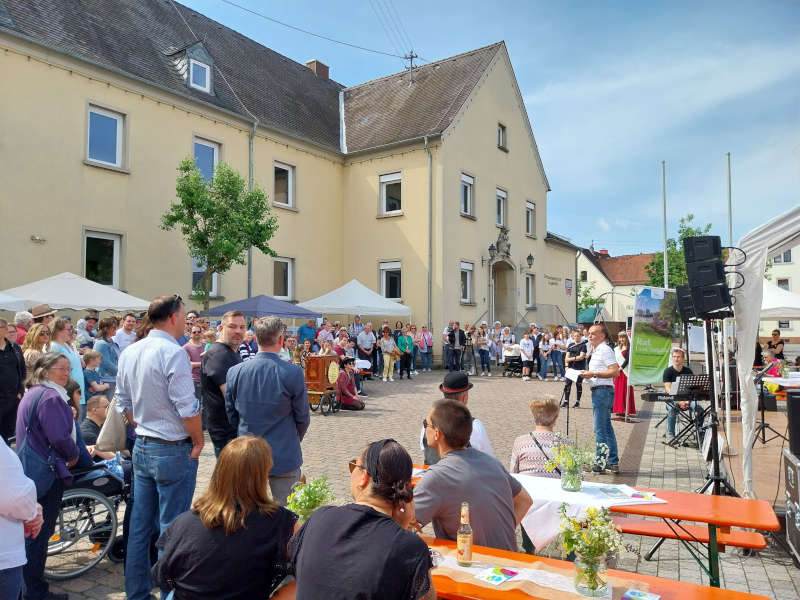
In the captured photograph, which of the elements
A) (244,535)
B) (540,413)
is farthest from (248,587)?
(540,413)

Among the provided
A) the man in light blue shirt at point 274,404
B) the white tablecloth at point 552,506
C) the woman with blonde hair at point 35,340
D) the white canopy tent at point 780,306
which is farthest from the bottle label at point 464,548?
the white canopy tent at point 780,306

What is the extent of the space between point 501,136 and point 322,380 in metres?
17.5

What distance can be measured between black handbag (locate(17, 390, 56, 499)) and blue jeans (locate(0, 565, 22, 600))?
146 centimetres

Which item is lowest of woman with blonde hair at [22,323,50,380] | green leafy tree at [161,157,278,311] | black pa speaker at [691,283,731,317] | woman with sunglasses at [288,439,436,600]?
woman with sunglasses at [288,439,436,600]

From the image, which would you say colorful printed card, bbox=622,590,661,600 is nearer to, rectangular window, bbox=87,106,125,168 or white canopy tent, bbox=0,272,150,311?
white canopy tent, bbox=0,272,150,311

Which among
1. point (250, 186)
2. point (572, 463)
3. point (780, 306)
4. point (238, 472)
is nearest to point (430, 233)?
point (250, 186)

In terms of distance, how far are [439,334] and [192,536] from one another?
19410 millimetres

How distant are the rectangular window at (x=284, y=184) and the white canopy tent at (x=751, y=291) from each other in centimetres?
1714

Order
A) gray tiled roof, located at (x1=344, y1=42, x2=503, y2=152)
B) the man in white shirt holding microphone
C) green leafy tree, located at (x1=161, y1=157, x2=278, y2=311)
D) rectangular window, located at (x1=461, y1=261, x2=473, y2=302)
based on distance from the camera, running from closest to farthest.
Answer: the man in white shirt holding microphone, green leafy tree, located at (x1=161, y1=157, x2=278, y2=311), gray tiled roof, located at (x1=344, y1=42, x2=503, y2=152), rectangular window, located at (x1=461, y1=261, x2=473, y2=302)

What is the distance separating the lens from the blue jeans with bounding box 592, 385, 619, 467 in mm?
7539

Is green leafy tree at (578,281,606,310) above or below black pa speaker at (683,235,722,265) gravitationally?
above

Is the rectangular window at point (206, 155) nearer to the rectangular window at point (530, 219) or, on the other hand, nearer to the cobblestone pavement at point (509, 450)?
the cobblestone pavement at point (509, 450)

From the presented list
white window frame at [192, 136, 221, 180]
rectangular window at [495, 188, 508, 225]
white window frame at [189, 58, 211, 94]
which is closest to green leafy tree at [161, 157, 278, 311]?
white window frame at [192, 136, 221, 180]

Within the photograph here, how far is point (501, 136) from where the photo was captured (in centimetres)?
2609
